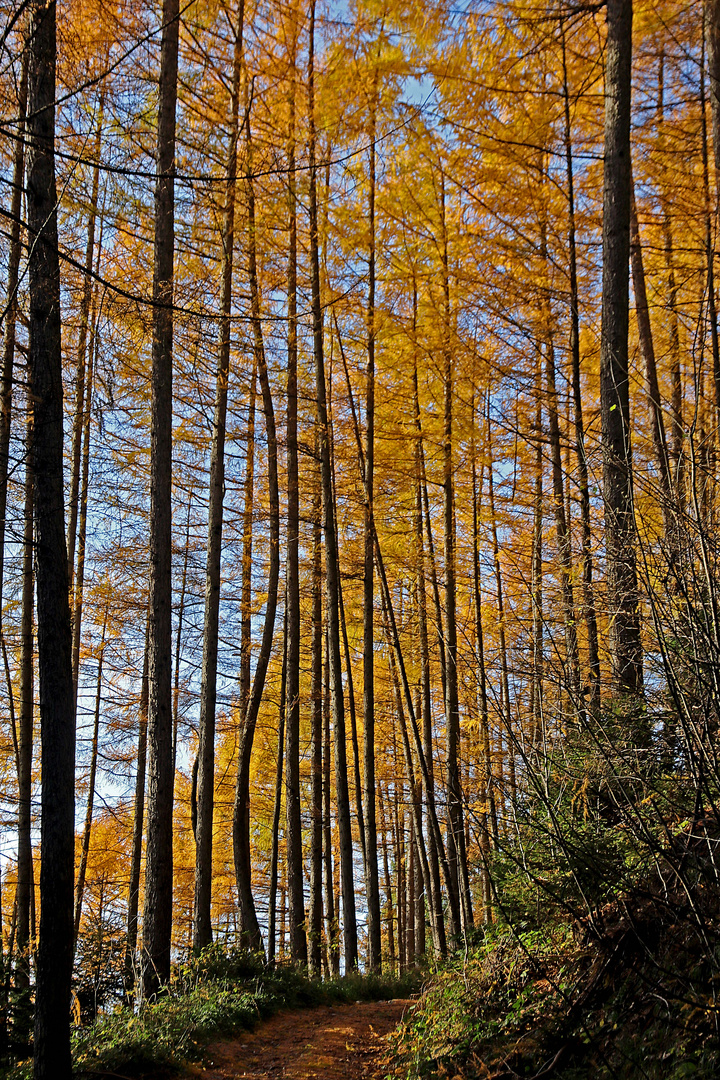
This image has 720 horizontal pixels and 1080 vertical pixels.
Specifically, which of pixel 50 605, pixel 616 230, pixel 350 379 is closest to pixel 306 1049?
pixel 50 605

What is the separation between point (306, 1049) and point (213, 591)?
15.7ft

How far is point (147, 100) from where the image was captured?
8.02 m

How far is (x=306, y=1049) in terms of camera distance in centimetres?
551

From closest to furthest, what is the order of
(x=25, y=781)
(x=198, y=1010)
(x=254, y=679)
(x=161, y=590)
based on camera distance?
1. (x=198, y=1010)
2. (x=161, y=590)
3. (x=25, y=781)
4. (x=254, y=679)

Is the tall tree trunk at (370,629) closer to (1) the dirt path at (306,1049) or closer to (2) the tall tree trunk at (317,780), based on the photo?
(2) the tall tree trunk at (317,780)

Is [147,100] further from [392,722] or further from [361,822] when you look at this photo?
[392,722]

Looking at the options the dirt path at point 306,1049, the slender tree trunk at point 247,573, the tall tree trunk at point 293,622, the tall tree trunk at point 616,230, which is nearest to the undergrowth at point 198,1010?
the dirt path at point 306,1049

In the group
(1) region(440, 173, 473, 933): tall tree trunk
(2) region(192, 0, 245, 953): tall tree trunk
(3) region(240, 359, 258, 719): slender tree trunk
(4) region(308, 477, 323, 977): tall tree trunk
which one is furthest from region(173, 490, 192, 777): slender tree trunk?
(1) region(440, 173, 473, 933): tall tree trunk

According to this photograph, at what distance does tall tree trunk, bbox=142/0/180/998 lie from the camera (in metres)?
6.73

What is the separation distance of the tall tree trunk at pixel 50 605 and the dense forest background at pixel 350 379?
4.6 inches

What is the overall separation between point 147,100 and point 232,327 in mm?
2654

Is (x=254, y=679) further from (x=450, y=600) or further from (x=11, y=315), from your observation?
(x=11, y=315)

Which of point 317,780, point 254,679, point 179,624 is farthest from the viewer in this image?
point 179,624

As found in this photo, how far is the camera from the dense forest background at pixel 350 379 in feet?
16.8
